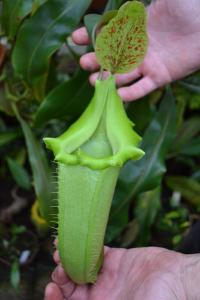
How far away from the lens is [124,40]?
0.73 meters

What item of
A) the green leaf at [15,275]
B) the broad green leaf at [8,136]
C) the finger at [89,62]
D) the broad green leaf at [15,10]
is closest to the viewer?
the finger at [89,62]

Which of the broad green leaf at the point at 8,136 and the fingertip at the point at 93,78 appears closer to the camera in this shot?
the fingertip at the point at 93,78

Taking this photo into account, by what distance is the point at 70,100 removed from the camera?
4.08 ft

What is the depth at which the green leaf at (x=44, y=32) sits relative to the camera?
114 centimetres

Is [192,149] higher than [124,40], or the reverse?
[124,40]

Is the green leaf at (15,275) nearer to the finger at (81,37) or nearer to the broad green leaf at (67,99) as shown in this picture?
the broad green leaf at (67,99)

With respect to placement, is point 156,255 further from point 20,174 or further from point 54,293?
point 20,174

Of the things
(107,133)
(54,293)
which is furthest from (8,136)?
(107,133)

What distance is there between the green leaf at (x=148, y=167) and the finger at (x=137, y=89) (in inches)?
6.0

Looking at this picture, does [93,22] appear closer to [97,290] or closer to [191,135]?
[97,290]

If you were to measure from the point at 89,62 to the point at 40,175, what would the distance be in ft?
1.17

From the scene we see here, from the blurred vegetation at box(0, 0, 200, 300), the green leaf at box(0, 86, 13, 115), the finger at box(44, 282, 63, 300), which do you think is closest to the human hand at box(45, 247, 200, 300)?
the finger at box(44, 282, 63, 300)

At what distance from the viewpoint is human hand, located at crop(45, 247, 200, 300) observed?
0.82 m

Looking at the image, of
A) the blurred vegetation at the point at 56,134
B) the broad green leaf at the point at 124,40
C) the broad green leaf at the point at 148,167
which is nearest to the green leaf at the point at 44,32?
the blurred vegetation at the point at 56,134
